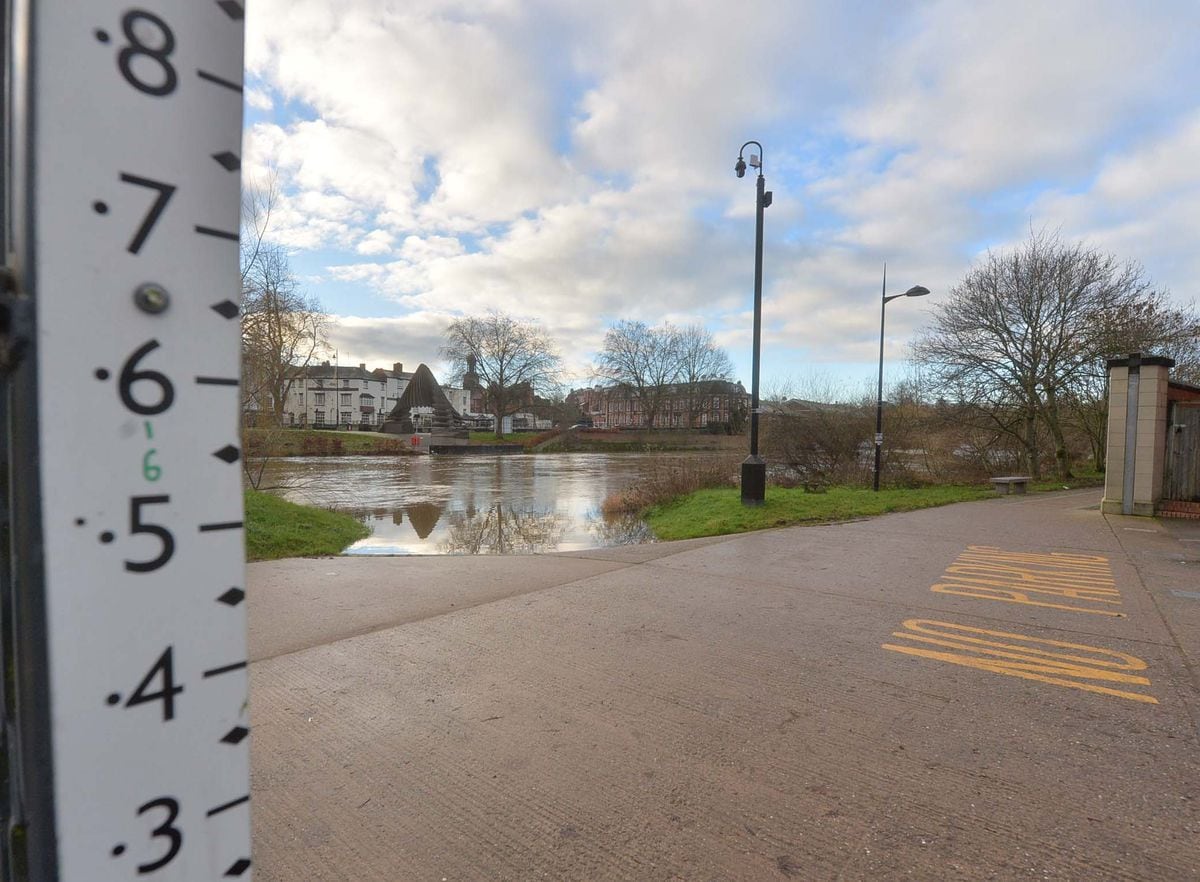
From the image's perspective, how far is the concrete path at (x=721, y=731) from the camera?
2.26m

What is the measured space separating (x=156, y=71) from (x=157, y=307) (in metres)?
0.35

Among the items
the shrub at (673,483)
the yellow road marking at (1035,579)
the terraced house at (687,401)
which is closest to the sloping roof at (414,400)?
the terraced house at (687,401)

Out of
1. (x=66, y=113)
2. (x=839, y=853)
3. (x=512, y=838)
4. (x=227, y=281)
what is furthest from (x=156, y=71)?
(x=839, y=853)

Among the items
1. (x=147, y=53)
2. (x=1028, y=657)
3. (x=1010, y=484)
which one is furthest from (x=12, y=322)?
(x=1010, y=484)

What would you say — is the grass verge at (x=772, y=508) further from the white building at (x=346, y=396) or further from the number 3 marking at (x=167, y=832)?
the white building at (x=346, y=396)

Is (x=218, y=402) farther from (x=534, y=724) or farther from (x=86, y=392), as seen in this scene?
(x=534, y=724)

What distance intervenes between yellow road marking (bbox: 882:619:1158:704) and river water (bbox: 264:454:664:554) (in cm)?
561

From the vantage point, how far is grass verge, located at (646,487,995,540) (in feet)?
35.4

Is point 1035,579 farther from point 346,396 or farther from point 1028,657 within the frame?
point 346,396

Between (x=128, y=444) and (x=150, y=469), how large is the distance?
0.15 feet

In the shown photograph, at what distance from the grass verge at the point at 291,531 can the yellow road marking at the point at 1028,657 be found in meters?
6.93

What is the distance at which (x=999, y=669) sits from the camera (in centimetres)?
393

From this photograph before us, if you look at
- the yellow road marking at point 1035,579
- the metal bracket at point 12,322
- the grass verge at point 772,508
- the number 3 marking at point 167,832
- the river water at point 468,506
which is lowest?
the river water at point 468,506

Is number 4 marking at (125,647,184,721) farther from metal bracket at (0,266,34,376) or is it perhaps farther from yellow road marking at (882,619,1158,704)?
yellow road marking at (882,619,1158,704)
